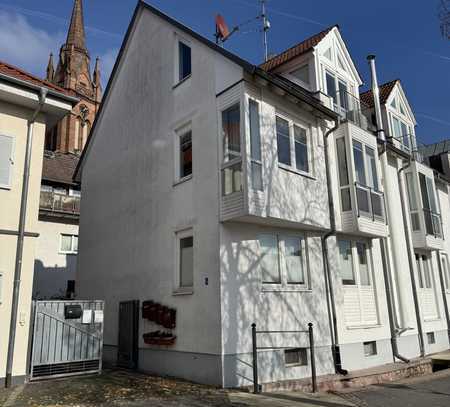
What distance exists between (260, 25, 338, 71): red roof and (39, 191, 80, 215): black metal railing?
13.8 metres

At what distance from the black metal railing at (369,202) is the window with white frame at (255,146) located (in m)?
4.20

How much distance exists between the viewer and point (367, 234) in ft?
45.0

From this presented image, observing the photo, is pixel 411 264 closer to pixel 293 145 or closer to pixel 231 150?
pixel 293 145

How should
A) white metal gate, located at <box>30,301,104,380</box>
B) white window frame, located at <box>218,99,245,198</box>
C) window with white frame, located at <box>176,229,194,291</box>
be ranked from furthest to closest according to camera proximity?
window with white frame, located at <box>176,229,194,291</box> → white window frame, located at <box>218,99,245,198</box> → white metal gate, located at <box>30,301,104,380</box>

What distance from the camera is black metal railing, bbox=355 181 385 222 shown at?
13.4 metres

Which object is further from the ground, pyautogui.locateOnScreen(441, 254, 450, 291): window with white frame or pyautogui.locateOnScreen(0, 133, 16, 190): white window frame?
pyautogui.locateOnScreen(0, 133, 16, 190): white window frame

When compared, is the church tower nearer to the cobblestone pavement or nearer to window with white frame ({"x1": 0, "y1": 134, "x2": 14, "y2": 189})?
window with white frame ({"x1": 0, "y1": 134, "x2": 14, "y2": 189})

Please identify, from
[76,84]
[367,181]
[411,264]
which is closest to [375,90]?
[367,181]

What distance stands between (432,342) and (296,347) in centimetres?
872

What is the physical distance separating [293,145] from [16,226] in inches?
292

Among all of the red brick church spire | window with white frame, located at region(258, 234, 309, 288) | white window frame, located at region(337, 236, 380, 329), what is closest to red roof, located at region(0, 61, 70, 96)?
window with white frame, located at region(258, 234, 309, 288)

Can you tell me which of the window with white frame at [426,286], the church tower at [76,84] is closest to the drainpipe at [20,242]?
the window with white frame at [426,286]

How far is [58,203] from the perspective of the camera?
24.0 meters

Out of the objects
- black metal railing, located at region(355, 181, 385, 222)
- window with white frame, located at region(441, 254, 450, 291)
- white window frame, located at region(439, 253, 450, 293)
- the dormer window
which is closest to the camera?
black metal railing, located at region(355, 181, 385, 222)
